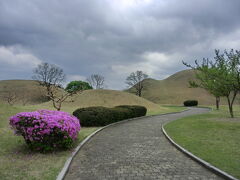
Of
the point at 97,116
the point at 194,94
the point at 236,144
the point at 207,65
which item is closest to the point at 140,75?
the point at 194,94

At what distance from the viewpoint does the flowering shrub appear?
5809 mm

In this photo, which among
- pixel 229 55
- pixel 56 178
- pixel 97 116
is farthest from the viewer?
pixel 229 55

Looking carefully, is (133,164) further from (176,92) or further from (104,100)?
(176,92)

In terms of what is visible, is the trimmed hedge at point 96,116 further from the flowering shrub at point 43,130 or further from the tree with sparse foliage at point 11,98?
the tree with sparse foliage at point 11,98

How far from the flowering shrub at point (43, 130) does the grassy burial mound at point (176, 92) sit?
69.2m

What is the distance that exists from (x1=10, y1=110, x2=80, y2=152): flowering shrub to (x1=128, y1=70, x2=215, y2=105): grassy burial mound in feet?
227

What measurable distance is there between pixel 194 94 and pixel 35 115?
8359cm

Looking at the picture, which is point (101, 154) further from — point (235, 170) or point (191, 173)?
point (235, 170)

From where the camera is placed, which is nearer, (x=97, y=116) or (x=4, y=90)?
(x=97, y=116)

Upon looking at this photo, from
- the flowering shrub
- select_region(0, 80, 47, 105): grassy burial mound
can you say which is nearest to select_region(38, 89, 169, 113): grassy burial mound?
the flowering shrub

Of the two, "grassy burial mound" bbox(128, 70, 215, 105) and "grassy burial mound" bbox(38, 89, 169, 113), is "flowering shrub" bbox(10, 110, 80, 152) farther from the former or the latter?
"grassy burial mound" bbox(128, 70, 215, 105)

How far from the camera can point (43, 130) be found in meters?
5.77

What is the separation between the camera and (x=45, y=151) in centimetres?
608

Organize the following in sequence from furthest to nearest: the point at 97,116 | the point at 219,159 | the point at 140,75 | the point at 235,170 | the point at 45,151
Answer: the point at 140,75 < the point at 97,116 < the point at 45,151 < the point at 219,159 < the point at 235,170
